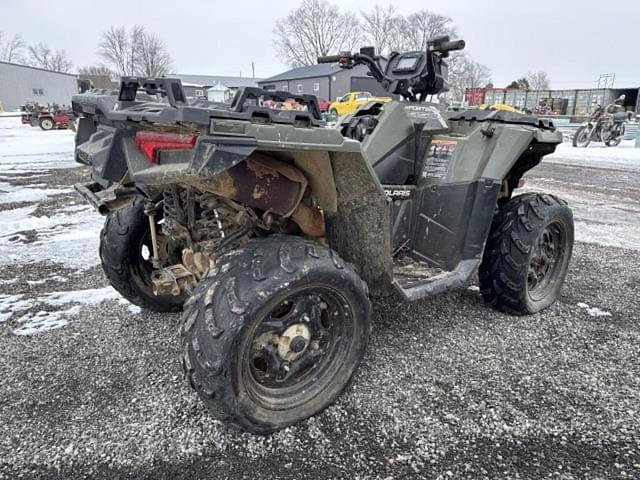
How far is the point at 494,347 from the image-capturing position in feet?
10.4

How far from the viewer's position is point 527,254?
3328 millimetres

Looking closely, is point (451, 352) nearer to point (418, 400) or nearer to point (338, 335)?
point (418, 400)

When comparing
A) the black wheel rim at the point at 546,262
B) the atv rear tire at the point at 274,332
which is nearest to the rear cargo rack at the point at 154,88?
the atv rear tire at the point at 274,332

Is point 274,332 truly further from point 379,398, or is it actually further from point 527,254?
point 527,254

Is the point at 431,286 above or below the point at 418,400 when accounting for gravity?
above

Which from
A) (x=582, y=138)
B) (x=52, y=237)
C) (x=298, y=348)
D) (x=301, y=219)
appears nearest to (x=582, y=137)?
(x=582, y=138)

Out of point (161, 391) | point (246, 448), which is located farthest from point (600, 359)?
point (161, 391)

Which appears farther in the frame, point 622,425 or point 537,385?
point 537,385

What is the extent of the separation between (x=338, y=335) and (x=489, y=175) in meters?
1.53

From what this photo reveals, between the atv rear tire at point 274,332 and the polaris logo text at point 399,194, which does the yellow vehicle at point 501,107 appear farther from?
the atv rear tire at point 274,332

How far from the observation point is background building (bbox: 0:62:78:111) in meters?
51.4

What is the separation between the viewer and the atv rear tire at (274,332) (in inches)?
80.0

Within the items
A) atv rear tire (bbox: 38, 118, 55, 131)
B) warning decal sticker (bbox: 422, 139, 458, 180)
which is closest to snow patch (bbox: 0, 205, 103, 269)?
warning decal sticker (bbox: 422, 139, 458, 180)

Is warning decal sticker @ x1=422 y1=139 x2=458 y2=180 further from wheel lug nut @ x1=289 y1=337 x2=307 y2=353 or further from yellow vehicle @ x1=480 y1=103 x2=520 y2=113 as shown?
wheel lug nut @ x1=289 y1=337 x2=307 y2=353
